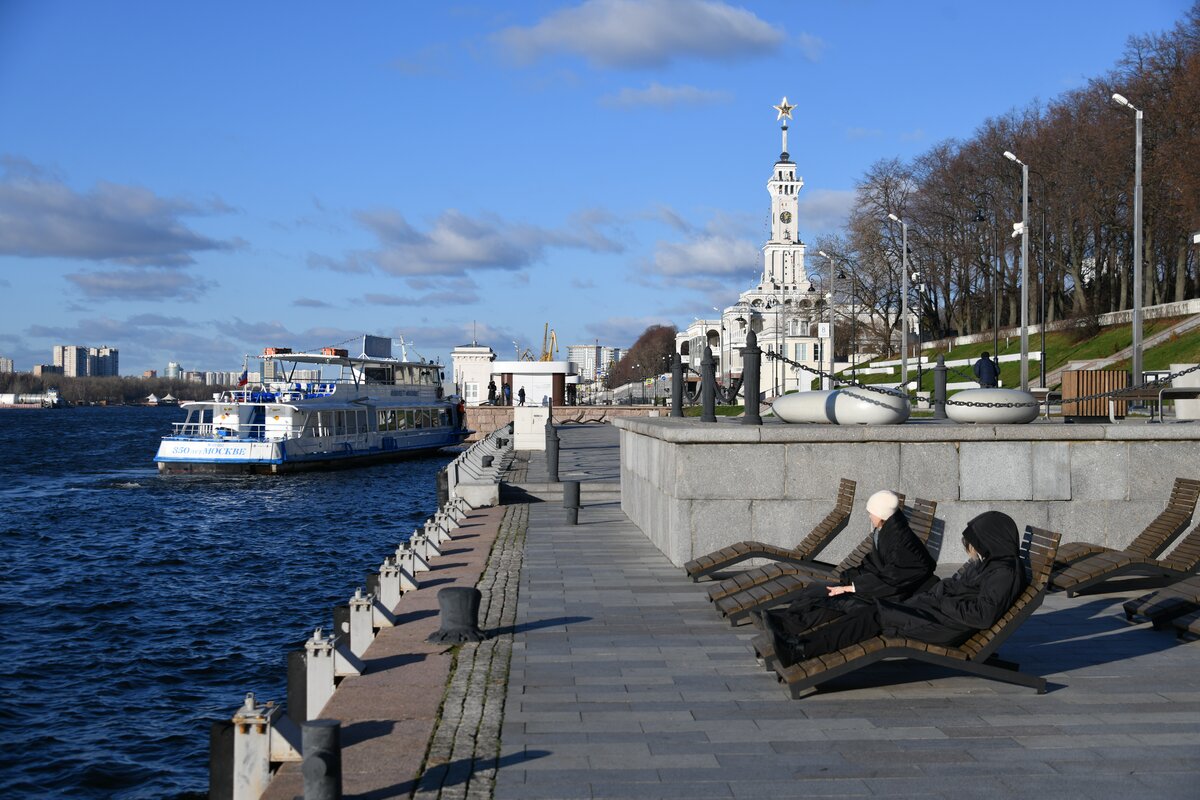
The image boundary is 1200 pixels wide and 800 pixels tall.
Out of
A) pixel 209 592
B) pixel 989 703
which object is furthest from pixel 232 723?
pixel 209 592

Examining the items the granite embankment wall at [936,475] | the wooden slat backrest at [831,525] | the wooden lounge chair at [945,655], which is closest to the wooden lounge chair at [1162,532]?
the granite embankment wall at [936,475]

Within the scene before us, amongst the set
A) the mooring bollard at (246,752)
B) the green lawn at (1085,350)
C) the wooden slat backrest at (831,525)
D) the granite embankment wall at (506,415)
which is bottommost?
the mooring bollard at (246,752)

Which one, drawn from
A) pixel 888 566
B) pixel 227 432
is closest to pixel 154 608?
pixel 888 566

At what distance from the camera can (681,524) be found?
41.0 ft

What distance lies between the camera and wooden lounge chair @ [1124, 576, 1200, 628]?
9.19m

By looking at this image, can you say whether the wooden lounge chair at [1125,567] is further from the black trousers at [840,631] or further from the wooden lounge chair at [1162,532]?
the black trousers at [840,631]

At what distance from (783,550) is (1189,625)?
3640 mm

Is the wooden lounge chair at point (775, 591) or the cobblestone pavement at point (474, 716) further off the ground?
the wooden lounge chair at point (775, 591)

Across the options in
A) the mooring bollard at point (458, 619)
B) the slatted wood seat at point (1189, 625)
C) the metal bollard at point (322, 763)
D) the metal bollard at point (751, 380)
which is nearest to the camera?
the metal bollard at point (322, 763)

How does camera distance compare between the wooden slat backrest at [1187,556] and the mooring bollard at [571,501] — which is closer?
the wooden slat backrest at [1187,556]

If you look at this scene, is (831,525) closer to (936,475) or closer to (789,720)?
(936,475)

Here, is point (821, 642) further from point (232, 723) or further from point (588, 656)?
point (232, 723)

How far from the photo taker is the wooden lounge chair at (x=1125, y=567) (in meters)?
10.2

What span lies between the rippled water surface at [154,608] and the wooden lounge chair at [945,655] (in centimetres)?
580
